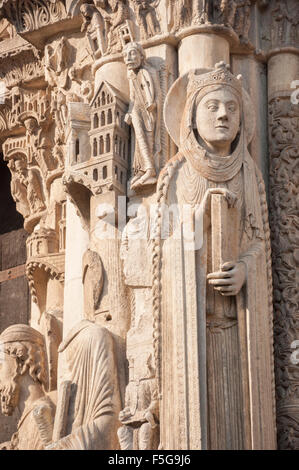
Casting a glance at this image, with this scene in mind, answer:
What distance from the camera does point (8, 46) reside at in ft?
51.5

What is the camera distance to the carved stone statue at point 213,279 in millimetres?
12016

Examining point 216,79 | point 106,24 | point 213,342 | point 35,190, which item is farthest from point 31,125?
point 213,342

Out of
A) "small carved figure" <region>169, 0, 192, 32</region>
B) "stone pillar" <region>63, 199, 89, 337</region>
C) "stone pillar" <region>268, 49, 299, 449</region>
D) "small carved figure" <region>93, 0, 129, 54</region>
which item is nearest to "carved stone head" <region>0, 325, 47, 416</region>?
"stone pillar" <region>63, 199, 89, 337</region>

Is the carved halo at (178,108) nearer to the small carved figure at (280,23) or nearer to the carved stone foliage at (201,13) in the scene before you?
the carved stone foliage at (201,13)

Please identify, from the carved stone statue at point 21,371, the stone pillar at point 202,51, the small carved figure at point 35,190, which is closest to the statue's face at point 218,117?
the stone pillar at point 202,51

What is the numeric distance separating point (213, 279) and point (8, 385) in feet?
7.99

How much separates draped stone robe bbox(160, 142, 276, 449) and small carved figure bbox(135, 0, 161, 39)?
1.43 meters

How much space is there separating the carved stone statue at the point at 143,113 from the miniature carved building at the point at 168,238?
14 mm

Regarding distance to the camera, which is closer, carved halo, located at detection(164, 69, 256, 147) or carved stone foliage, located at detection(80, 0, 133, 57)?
carved halo, located at detection(164, 69, 256, 147)

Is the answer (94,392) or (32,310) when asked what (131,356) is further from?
(32,310)

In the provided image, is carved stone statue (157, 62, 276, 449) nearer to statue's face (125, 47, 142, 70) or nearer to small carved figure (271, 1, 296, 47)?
statue's face (125, 47, 142, 70)

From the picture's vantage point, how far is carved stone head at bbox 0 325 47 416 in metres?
13.7

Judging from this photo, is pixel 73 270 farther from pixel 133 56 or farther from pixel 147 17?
pixel 147 17
